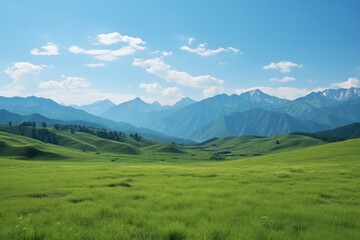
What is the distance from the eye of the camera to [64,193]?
21359 mm

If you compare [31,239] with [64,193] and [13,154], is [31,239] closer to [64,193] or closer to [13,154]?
[64,193]

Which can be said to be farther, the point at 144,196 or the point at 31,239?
the point at 144,196

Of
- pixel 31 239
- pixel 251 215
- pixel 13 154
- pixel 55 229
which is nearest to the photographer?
pixel 31 239

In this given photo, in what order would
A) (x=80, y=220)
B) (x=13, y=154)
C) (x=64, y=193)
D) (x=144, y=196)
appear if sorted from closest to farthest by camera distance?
(x=80, y=220), (x=144, y=196), (x=64, y=193), (x=13, y=154)

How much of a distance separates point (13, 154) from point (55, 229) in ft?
587

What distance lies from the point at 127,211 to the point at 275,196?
10992mm

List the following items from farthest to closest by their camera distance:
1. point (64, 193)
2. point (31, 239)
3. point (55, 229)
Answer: point (64, 193) → point (55, 229) → point (31, 239)

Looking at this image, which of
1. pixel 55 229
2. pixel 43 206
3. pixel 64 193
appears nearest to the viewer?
pixel 55 229

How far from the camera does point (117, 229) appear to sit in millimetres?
11477

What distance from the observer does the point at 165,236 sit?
1106 cm

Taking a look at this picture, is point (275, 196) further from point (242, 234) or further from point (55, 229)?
point (55, 229)

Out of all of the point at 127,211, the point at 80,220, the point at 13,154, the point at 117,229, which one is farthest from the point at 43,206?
the point at 13,154

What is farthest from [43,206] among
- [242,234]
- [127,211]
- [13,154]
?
[13,154]

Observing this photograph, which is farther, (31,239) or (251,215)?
(251,215)
